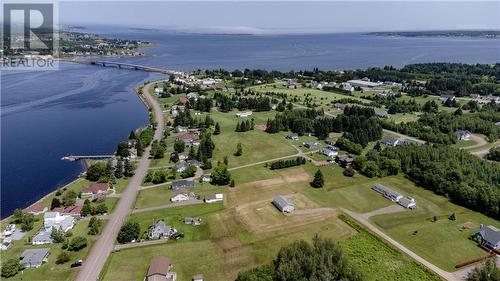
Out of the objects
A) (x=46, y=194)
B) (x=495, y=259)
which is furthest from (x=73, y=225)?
(x=495, y=259)

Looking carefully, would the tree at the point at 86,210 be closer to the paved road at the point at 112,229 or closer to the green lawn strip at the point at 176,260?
the paved road at the point at 112,229

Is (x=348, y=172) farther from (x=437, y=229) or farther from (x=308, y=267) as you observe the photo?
(x=308, y=267)

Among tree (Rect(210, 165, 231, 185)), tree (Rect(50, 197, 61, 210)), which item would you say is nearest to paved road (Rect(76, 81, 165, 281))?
tree (Rect(50, 197, 61, 210))

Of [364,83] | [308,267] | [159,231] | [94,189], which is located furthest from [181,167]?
[364,83]

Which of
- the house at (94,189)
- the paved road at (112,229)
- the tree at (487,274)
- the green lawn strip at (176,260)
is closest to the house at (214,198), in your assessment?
the green lawn strip at (176,260)

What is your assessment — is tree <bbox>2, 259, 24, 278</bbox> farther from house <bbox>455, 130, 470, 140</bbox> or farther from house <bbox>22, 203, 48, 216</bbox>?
house <bbox>455, 130, 470, 140</bbox>

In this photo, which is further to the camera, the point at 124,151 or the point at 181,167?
the point at 124,151

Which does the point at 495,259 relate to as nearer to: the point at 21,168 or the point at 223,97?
the point at 21,168
